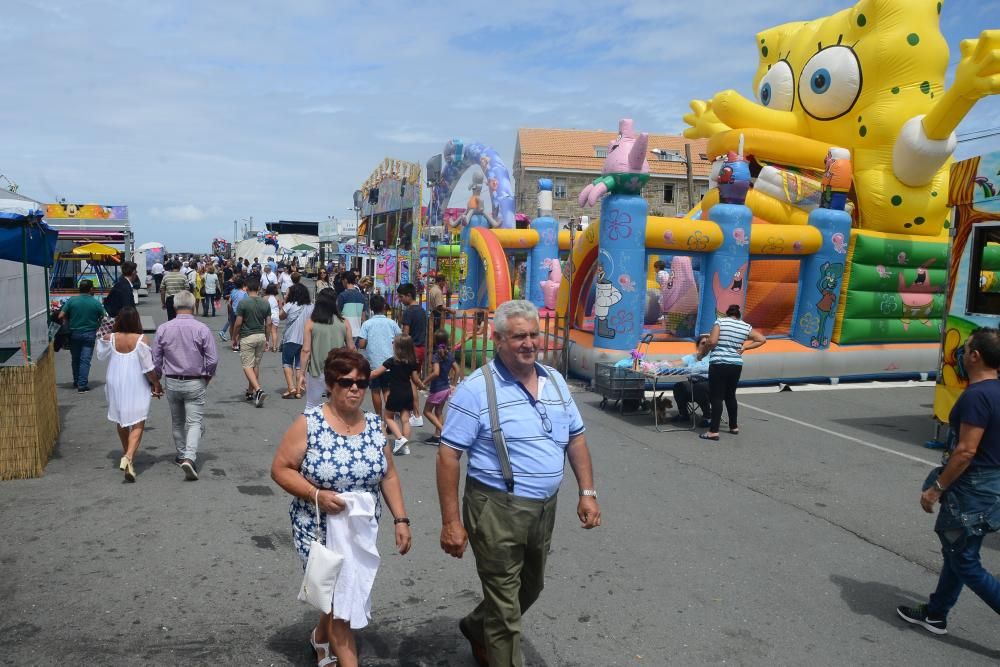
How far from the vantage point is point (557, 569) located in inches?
184

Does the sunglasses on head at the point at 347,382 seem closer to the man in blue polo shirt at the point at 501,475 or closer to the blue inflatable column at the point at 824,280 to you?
the man in blue polo shirt at the point at 501,475

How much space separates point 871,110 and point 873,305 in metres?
3.35

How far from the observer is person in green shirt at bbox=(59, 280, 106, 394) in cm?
986

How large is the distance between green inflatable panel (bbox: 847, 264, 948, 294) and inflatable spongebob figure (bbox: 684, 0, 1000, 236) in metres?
0.71

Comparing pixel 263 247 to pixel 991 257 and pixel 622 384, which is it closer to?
pixel 622 384

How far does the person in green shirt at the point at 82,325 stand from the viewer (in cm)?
986

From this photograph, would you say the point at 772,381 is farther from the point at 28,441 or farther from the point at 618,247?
the point at 28,441

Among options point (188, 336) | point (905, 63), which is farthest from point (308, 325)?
point (905, 63)

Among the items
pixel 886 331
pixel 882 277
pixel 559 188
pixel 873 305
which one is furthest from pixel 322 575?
pixel 559 188

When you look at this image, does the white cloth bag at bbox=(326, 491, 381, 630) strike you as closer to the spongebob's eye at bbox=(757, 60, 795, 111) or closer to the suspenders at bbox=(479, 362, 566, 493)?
the suspenders at bbox=(479, 362, 566, 493)

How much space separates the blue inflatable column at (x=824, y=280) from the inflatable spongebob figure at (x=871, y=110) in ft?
3.87

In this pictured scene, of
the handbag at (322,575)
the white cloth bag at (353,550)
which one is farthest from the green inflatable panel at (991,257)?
the handbag at (322,575)

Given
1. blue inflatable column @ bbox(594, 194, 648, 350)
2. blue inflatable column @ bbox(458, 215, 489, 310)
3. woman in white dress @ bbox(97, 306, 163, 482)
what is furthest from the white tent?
woman in white dress @ bbox(97, 306, 163, 482)

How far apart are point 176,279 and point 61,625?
45.0 ft
